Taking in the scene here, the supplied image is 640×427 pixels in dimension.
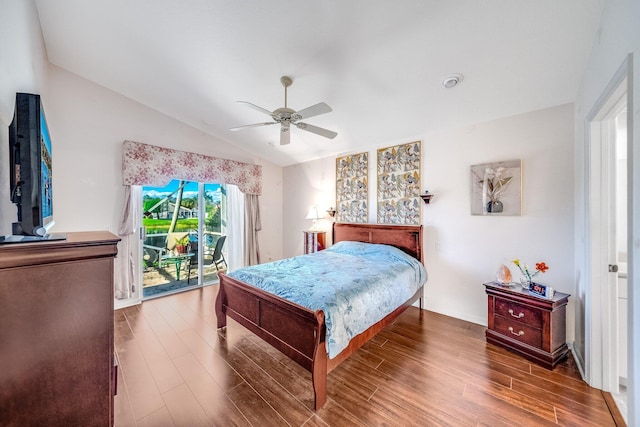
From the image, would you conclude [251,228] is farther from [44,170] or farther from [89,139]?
[44,170]

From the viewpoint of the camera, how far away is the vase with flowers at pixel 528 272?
2.41 m

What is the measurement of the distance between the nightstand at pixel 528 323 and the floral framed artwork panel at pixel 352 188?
2157 millimetres

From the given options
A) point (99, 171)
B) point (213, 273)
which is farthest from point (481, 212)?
point (99, 171)

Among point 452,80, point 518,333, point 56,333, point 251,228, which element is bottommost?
point 518,333

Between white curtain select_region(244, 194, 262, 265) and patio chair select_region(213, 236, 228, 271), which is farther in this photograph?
white curtain select_region(244, 194, 262, 265)

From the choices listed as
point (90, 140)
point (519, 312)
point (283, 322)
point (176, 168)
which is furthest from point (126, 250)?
point (519, 312)

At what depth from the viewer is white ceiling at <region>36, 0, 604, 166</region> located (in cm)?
183

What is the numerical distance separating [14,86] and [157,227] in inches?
117

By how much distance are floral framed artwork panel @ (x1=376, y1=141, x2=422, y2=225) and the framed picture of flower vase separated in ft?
2.39

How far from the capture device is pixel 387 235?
12.4 feet

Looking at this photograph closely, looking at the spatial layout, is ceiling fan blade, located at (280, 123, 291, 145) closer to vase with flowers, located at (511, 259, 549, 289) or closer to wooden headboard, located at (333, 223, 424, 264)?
wooden headboard, located at (333, 223, 424, 264)

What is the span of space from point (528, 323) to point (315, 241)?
314 centimetres

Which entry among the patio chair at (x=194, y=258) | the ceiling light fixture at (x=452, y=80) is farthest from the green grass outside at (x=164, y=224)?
the ceiling light fixture at (x=452, y=80)

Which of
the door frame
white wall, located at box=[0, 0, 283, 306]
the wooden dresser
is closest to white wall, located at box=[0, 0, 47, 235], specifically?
the wooden dresser
